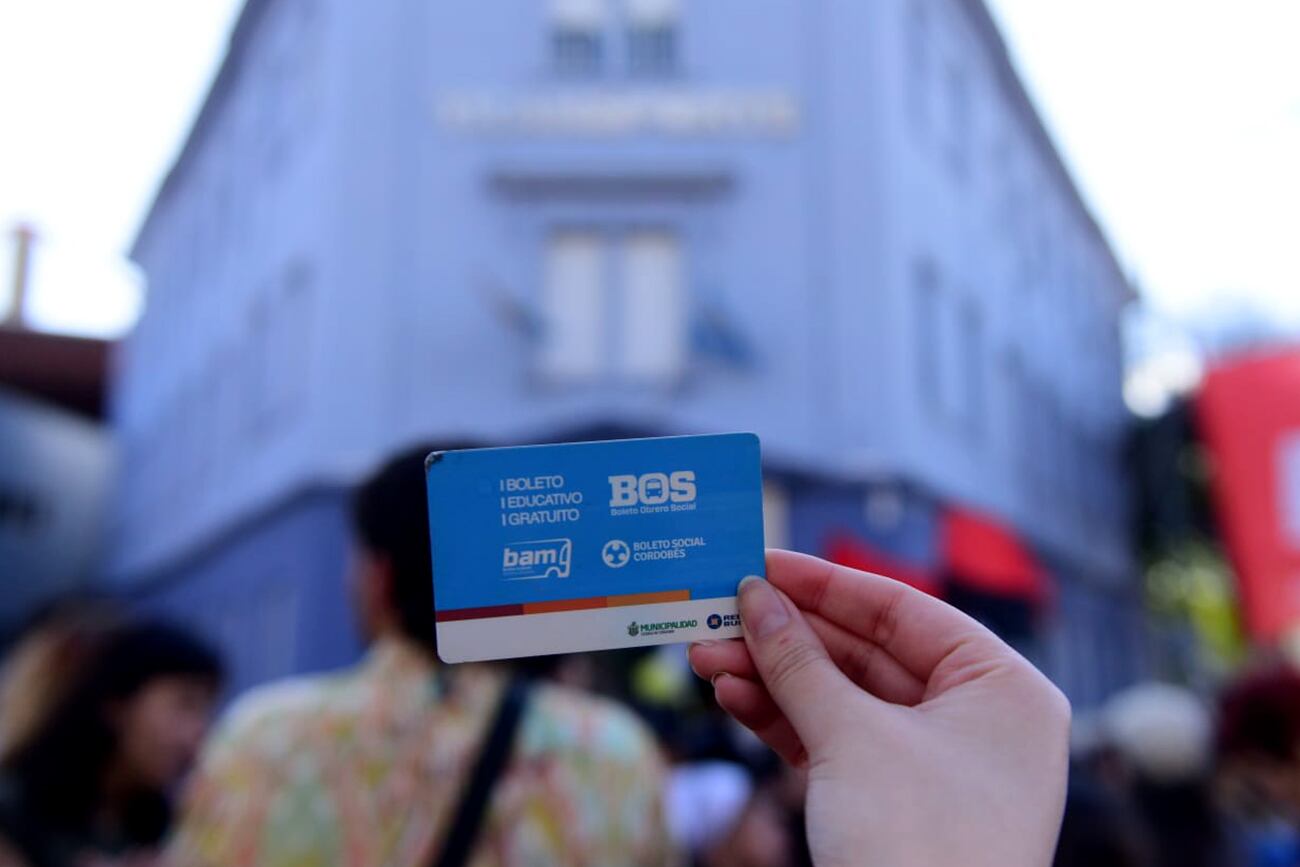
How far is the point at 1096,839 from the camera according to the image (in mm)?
2320

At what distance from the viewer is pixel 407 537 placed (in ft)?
6.51

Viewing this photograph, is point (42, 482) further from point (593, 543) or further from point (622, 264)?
point (593, 543)

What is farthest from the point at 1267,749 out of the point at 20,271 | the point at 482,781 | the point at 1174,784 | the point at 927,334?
the point at 20,271

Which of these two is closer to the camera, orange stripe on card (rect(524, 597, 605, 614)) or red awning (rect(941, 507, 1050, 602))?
orange stripe on card (rect(524, 597, 605, 614))

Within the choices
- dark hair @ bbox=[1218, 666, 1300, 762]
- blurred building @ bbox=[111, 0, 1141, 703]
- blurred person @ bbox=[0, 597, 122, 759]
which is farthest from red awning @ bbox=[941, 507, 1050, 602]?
blurred person @ bbox=[0, 597, 122, 759]

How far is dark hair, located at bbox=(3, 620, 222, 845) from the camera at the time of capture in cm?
254

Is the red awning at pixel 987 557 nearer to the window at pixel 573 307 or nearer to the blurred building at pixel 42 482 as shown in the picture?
the window at pixel 573 307

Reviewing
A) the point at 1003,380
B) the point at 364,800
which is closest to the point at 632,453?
the point at 364,800

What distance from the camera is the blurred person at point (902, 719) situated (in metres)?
0.99

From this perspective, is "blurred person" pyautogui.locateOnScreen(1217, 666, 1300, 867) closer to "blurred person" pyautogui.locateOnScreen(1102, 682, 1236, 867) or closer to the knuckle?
"blurred person" pyautogui.locateOnScreen(1102, 682, 1236, 867)

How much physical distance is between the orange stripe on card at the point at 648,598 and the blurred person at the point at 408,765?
736 millimetres

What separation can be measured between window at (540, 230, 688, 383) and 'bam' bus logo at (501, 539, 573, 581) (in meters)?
10.3

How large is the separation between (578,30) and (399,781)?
1160cm

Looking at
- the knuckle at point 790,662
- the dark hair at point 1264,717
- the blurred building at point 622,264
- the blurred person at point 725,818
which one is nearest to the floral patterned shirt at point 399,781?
the knuckle at point 790,662
